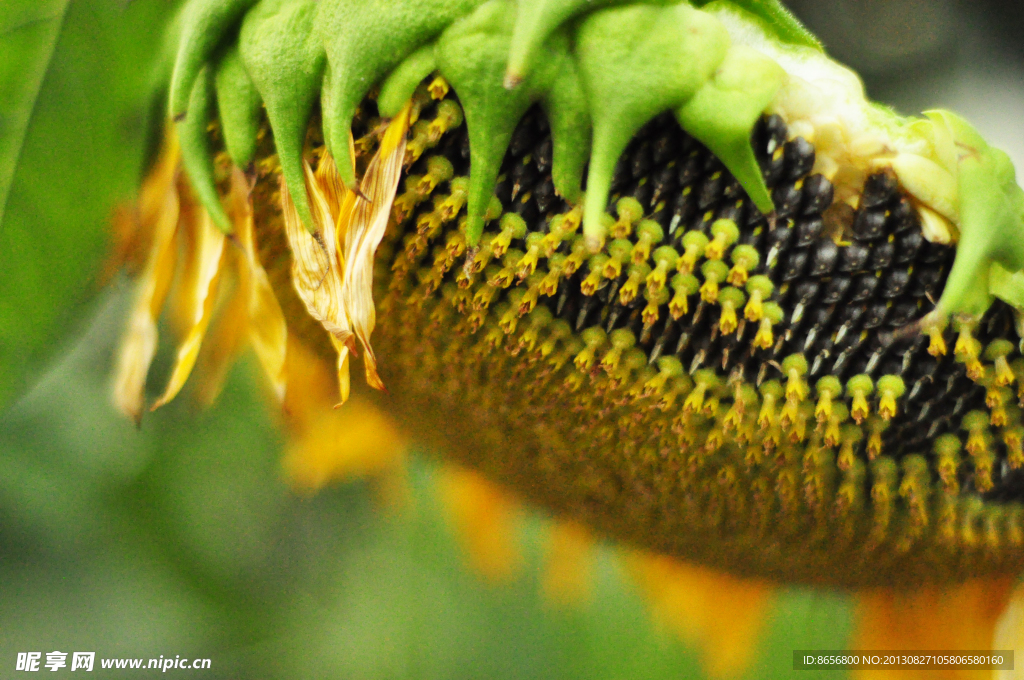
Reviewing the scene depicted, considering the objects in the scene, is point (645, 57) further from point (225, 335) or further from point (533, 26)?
point (225, 335)

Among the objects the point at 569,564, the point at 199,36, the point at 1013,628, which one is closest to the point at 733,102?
the point at 199,36

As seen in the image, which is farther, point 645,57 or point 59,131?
point 59,131

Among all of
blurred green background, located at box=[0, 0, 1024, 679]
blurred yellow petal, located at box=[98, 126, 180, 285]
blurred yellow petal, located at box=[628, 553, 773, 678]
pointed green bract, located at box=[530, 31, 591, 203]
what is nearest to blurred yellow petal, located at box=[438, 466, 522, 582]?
blurred green background, located at box=[0, 0, 1024, 679]

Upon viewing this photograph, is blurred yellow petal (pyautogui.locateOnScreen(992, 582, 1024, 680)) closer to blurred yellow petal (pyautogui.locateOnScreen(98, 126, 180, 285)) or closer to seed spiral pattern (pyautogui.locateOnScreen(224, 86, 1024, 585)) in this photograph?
seed spiral pattern (pyautogui.locateOnScreen(224, 86, 1024, 585))

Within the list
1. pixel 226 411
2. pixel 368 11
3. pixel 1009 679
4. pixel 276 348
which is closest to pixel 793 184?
pixel 368 11

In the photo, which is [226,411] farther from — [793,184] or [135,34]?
[793,184]

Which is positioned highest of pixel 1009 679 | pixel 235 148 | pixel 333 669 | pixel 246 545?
pixel 235 148

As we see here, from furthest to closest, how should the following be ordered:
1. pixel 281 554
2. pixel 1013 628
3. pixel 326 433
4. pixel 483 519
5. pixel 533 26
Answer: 1. pixel 281 554
2. pixel 483 519
3. pixel 326 433
4. pixel 1013 628
5. pixel 533 26
